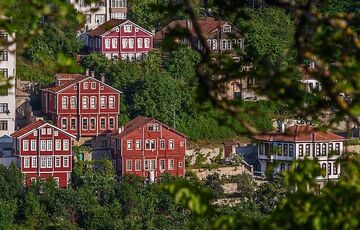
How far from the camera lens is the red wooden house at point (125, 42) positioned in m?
40.3

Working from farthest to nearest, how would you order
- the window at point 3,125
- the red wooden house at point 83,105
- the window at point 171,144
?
the red wooden house at point 83,105
the window at point 3,125
the window at point 171,144

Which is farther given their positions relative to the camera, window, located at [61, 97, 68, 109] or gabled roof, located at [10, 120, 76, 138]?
window, located at [61, 97, 68, 109]

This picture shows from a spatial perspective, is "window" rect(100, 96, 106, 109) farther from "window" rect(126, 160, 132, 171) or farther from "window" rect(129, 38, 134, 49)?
"window" rect(129, 38, 134, 49)

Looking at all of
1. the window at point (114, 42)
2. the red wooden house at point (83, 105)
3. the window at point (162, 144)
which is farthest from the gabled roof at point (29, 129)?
the window at point (114, 42)

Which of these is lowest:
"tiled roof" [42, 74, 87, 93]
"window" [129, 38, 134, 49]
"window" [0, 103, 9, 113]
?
"window" [0, 103, 9, 113]

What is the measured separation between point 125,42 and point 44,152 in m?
5.05

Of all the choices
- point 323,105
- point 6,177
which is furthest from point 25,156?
point 323,105

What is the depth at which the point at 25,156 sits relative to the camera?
36.3 meters

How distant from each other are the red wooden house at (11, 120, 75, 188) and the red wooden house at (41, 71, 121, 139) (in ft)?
4.01

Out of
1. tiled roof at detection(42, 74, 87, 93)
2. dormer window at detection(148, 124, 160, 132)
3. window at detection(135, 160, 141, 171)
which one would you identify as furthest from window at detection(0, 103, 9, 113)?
dormer window at detection(148, 124, 160, 132)

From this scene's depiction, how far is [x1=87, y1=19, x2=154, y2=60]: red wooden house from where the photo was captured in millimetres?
40312

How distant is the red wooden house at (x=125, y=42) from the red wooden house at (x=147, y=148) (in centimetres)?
327

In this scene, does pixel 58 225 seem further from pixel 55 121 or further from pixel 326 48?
pixel 326 48

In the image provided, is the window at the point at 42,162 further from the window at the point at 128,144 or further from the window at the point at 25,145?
the window at the point at 128,144
